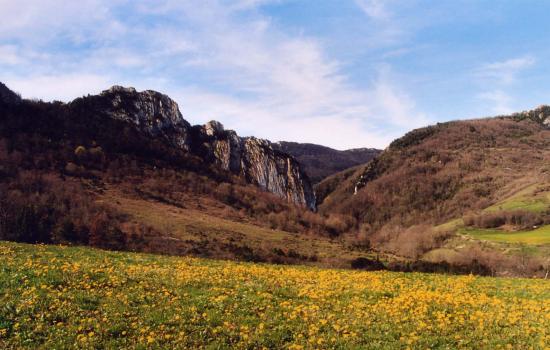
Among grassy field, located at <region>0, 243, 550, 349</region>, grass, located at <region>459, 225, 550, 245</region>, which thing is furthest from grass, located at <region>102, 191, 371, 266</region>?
grass, located at <region>459, 225, 550, 245</region>

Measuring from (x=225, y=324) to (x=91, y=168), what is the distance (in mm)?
125068

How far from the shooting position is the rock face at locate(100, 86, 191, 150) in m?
171

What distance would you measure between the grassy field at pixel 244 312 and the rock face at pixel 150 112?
158m

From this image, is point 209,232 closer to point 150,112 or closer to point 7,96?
point 7,96

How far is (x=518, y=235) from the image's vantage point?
144 meters

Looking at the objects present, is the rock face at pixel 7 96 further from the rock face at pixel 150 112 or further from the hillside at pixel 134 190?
the rock face at pixel 150 112

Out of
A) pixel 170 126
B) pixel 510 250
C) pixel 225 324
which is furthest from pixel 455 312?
pixel 170 126

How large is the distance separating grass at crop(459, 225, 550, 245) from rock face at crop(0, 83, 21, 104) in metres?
174

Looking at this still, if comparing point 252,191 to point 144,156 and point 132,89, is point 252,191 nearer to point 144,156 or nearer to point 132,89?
point 144,156

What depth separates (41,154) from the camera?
121 m

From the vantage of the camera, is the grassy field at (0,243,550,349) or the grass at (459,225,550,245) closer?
the grassy field at (0,243,550,349)

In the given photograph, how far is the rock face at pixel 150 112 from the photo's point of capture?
17075cm

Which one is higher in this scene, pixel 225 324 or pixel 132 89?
pixel 132 89

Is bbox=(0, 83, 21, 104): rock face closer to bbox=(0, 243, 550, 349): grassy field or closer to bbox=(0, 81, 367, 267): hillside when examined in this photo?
bbox=(0, 81, 367, 267): hillside
